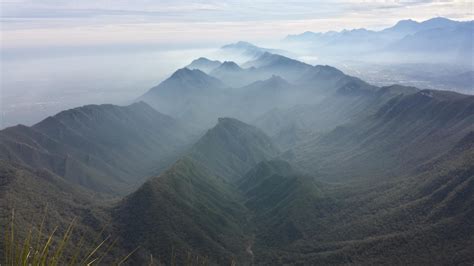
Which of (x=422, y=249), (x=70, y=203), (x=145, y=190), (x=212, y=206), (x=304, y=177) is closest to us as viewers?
(x=422, y=249)

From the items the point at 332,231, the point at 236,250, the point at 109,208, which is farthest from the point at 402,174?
the point at 109,208

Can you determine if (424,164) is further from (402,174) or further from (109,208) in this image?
(109,208)

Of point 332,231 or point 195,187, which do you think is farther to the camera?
point 195,187

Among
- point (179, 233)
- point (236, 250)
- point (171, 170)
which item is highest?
point (171, 170)

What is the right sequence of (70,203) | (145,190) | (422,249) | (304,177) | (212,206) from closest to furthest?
(422,249) < (70,203) < (145,190) < (212,206) < (304,177)

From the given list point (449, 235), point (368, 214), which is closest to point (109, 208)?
point (368, 214)

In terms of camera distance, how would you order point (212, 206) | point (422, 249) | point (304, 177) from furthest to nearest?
1. point (304, 177)
2. point (212, 206)
3. point (422, 249)

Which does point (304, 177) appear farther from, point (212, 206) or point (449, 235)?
point (449, 235)

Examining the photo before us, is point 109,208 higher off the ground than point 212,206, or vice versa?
point 109,208

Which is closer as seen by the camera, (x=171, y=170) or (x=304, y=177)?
(x=171, y=170)
